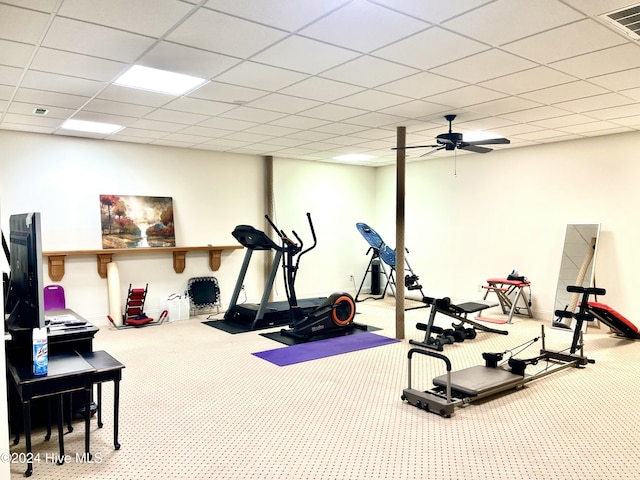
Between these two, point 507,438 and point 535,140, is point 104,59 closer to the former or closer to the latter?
point 507,438

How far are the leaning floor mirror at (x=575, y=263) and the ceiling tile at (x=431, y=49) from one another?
469cm

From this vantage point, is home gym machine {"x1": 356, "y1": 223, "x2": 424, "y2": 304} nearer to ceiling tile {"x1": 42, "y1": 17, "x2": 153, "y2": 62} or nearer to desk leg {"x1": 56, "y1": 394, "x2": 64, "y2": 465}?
ceiling tile {"x1": 42, "y1": 17, "x2": 153, "y2": 62}

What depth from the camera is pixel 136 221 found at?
7.44 meters

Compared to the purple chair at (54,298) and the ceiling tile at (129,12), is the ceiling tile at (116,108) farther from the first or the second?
the purple chair at (54,298)

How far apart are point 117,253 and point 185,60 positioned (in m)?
4.46

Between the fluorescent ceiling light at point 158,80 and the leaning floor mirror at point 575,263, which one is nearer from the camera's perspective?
the fluorescent ceiling light at point 158,80

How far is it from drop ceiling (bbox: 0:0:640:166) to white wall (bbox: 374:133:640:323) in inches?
32.8

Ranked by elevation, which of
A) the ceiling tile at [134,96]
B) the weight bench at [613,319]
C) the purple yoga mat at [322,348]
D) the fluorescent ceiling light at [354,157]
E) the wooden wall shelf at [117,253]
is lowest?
the purple yoga mat at [322,348]

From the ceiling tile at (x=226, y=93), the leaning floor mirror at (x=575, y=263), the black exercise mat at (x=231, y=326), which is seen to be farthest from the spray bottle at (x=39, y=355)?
the leaning floor mirror at (x=575, y=263)

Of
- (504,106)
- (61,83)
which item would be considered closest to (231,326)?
(61,83)

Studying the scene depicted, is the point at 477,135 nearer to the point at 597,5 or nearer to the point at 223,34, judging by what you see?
the point at 597,5

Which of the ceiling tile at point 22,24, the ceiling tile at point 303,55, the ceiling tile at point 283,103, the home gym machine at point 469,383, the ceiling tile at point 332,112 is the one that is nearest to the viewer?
the ceiling tile at point 22,24

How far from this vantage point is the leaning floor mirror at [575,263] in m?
6.89

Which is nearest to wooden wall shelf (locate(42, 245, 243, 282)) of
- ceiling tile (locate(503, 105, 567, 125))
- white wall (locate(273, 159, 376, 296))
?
white wall (locate(273, 159, 376, 296))
